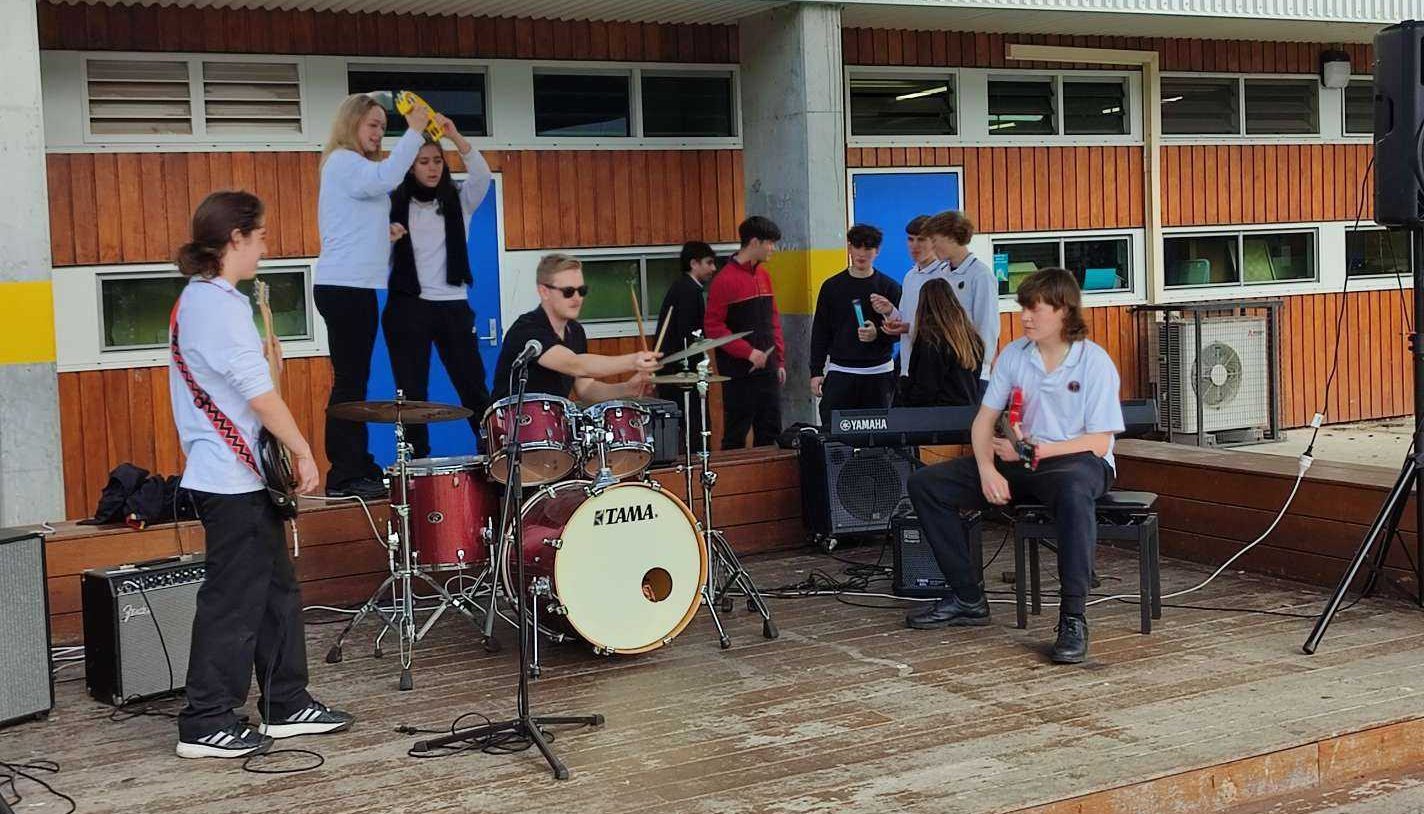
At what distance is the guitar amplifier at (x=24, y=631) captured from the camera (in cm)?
565

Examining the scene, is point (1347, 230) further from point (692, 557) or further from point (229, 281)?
point (229, 281)

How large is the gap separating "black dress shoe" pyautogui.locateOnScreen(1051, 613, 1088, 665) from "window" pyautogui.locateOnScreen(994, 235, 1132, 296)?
20.9 feet

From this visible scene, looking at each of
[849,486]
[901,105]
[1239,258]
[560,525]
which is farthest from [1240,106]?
[560,525]

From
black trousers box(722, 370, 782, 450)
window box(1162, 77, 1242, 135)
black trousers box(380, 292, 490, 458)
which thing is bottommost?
black trousers box(722, 370, 782, 450)

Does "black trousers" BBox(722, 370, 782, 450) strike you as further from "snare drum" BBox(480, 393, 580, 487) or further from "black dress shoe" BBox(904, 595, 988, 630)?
"snare drum" BBox(480, 393, 580, 487)

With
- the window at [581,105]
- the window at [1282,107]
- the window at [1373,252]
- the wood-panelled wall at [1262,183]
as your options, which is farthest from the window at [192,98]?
the window at [1373,252]

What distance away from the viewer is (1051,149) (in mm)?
12508

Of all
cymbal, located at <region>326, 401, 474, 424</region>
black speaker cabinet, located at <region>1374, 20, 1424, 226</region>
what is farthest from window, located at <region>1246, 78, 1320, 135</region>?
cymbal, located at <region>326, 401, 474, 424</region>

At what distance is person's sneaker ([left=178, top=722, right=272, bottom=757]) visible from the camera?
17.0 feet

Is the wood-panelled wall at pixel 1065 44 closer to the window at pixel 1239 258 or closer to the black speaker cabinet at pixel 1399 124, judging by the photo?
the window at pixel 1239 258

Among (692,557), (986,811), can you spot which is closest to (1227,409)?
(692,557)

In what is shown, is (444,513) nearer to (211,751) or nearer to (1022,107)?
(211,751)

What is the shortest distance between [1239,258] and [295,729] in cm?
1048

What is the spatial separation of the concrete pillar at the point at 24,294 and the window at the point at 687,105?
4.50 metres
